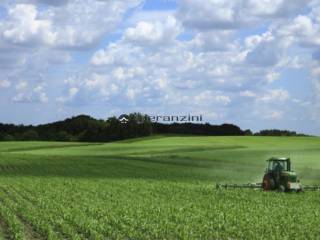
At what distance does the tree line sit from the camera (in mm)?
127250

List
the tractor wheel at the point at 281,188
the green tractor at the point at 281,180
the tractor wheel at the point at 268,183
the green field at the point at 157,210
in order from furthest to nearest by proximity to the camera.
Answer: the tractor wheel at the point at 268,183, the tractor wheel at the point at 281,188, the green tractor at the point at 281,180, the green field at the point at 157,210

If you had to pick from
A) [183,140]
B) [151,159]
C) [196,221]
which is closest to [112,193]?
[196,221]

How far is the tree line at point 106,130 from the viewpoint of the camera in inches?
5010

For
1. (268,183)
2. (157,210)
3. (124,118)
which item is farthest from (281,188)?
(124,118)

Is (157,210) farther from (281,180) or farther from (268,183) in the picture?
(268,183)

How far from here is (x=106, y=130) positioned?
136 metres

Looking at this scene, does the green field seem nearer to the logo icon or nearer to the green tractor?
the green tractor

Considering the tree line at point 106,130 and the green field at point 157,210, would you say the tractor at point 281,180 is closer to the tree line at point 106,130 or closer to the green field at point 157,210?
the green field at point 157,210


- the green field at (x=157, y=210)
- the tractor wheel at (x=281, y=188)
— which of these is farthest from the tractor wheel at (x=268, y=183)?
the green field at (x=157, y=210)

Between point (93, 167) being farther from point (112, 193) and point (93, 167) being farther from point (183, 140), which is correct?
point (183, 140)

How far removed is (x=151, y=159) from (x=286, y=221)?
51.5 metres

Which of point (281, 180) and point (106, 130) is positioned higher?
point (106, 130)

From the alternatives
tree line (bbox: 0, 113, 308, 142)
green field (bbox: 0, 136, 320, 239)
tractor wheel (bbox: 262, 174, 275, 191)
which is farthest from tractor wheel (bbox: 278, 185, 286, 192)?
tree line (bbox: 0, 113, 308, 142)

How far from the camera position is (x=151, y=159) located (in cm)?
7325
